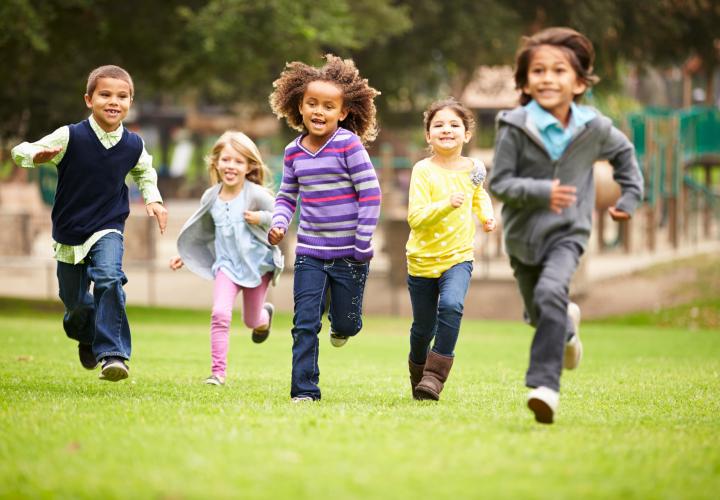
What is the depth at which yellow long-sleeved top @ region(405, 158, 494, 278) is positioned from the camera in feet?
26.4

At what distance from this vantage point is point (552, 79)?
21.7 ft

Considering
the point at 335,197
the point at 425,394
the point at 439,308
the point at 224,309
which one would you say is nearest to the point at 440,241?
the point at 439,308

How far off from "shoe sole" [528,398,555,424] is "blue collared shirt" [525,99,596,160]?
1292 millimetres

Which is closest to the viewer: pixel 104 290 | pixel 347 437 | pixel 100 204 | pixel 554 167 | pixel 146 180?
pixel 347 437

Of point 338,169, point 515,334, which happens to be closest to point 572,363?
point 338,169

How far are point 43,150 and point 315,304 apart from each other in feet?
6.59

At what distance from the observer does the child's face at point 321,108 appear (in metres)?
8.01

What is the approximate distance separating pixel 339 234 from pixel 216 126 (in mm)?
55861

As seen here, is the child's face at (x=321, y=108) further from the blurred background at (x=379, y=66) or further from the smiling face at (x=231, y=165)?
the blurred background at (x=379, y=66)

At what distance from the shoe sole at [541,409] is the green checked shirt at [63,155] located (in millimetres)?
3237

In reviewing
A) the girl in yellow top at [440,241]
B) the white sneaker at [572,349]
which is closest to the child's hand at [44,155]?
the girl in yellow top at [440,241]

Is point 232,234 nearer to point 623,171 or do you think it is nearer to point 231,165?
point 231,165

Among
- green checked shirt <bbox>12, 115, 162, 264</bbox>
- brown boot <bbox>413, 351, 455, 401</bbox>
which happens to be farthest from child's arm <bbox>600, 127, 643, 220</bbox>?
green checked shirt <bbox>12, 115, 162, 264</bbox>

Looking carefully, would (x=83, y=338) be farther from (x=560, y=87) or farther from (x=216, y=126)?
(x=216, y=126)
